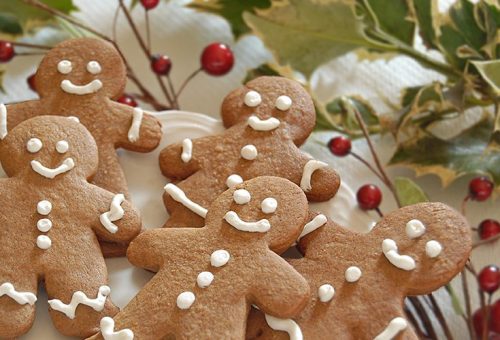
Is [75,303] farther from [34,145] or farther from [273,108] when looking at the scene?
[273,108]

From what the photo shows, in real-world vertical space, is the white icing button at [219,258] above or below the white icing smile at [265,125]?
below

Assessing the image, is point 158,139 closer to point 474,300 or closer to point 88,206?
point 88,206

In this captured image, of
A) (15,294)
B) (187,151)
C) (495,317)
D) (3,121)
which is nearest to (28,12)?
(3,121)

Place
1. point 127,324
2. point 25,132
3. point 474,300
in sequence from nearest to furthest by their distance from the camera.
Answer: point 127,324 < point 25,132 < point 474,300

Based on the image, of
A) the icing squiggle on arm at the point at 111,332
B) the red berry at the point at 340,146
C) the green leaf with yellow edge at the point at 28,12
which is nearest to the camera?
the icing squiggle on arm at the point at 111,332

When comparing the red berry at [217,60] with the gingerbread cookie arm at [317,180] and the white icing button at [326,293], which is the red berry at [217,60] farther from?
the white icing button at [326,293]

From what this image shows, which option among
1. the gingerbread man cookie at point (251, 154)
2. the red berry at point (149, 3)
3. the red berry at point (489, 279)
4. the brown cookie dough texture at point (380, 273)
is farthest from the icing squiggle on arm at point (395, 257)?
the red berry at point (149, 3)

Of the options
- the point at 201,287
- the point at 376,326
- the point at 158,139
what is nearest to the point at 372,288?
the point at 376,326
